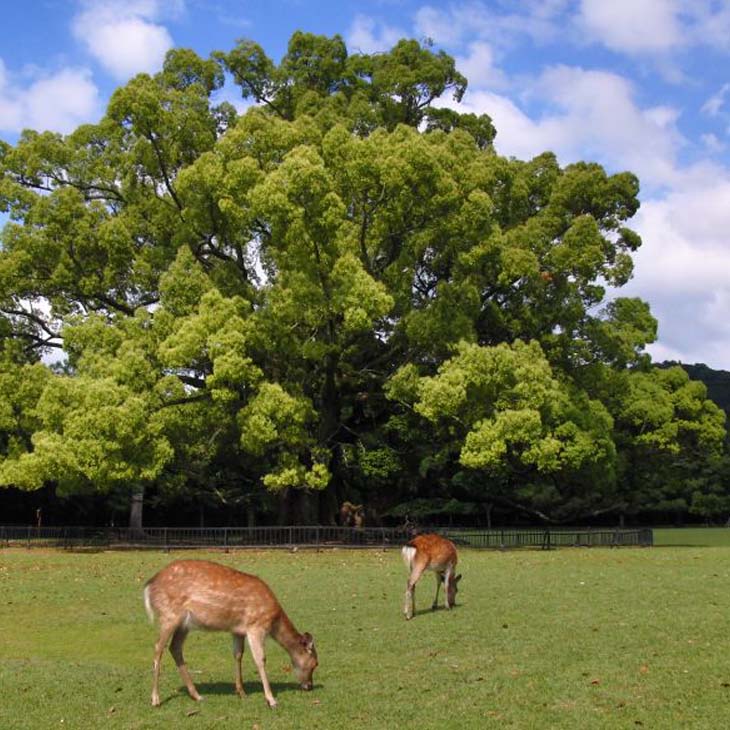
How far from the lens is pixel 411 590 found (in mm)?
13219

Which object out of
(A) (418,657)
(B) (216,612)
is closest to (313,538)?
(A) (418,657)

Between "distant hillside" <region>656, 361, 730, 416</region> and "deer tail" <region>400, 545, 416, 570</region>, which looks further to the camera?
"distant hillside" <region>656, 361, 730, 416</region>

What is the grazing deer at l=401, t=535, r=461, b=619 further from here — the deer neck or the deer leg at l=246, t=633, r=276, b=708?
the deer leg at l=246, t=633, r=276, b=708

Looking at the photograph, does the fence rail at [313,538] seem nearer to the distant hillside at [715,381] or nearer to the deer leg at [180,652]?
the deer leg at [180,652]

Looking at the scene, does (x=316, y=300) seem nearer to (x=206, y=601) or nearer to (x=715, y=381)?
(x=206, y=601)

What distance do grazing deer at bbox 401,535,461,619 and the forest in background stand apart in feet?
41.9

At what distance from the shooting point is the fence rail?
27.8 meters

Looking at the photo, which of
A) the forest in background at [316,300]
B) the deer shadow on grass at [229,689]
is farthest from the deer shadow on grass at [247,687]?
the forest in background at [316,300]

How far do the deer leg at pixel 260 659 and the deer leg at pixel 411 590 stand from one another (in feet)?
15.5

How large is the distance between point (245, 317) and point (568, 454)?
1158cm

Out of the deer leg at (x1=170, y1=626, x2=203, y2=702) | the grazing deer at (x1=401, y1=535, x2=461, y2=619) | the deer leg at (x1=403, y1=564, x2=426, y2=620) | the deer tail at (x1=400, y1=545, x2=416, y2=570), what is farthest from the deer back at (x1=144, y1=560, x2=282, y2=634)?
the deer tail at (x1=400, y1=545, x2=416, y2=570)

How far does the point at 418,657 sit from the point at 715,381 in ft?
258

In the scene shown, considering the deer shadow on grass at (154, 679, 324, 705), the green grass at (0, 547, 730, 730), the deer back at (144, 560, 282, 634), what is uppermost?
the deer back at (144, 560, 282, 634)

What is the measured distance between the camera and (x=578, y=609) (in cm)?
1353
